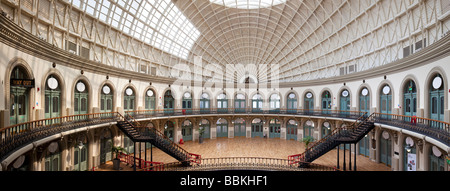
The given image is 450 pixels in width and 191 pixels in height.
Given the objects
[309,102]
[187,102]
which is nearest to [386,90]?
[309,102]

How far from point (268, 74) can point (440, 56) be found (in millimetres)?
26610

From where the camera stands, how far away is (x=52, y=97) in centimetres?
1461

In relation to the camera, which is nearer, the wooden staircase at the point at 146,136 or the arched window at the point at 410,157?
the arched window at the point at 410,157

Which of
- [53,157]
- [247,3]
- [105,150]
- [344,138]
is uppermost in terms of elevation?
[247,3]

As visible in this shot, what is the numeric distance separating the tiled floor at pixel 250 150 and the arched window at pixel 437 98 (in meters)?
7.40

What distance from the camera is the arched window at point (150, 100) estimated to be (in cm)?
2488

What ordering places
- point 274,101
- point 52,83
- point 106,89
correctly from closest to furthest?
point 52,83 < point 106,89 < point 274,101

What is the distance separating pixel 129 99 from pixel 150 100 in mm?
2875

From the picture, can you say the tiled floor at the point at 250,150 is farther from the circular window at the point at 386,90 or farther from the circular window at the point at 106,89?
the circular window at the point at 106,89

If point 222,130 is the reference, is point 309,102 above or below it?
above

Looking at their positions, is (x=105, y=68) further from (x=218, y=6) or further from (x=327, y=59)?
(x=327, y=59)

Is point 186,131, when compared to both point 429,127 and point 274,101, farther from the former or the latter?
point 429,127

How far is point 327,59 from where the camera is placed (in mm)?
26781

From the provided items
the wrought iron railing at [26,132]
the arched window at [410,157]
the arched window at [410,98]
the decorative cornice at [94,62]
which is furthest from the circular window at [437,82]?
the wrought iron railing at [26,132]
